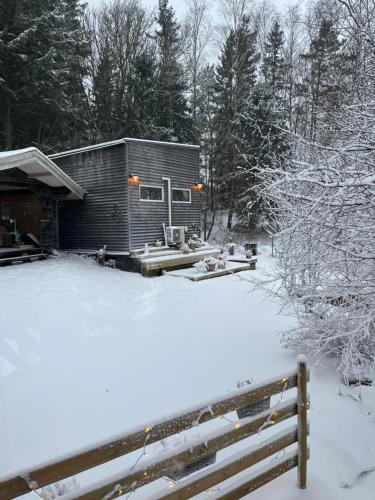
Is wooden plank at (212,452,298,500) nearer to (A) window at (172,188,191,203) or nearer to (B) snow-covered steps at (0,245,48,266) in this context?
(B) snow-covered steps at (0,245,48,266)

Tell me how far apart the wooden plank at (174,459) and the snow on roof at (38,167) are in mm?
10006

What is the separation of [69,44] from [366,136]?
20.8 m

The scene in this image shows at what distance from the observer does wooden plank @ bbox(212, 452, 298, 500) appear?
8.43ft

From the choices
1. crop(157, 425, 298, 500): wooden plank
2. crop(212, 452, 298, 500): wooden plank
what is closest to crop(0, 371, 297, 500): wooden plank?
crop(157, 425, 298, 500): wooden plank

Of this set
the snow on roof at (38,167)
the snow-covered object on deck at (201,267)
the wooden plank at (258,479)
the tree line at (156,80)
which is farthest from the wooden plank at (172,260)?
the wooden plank at (258,479)

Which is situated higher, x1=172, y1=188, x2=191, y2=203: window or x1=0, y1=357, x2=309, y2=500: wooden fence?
x1=172, y1=188, x2=191, y2=203: window

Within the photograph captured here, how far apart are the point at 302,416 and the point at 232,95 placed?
22.9 metres

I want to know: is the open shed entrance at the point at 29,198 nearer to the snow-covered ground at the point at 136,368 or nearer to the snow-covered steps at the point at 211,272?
the snow-covered ground at the point at 136,368

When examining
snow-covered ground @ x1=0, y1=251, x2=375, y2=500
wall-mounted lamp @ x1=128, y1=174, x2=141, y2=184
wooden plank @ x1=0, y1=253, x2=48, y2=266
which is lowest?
snow-covered ground @ x1=0, y1=251, x2=375, y2=500

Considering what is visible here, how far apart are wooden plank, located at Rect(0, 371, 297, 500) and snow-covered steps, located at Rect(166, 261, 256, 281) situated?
8.49 m

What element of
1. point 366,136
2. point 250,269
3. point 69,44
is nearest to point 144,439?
point 366,136

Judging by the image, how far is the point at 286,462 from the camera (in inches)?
118

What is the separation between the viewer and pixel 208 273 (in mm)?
11750

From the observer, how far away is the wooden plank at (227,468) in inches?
89.2
